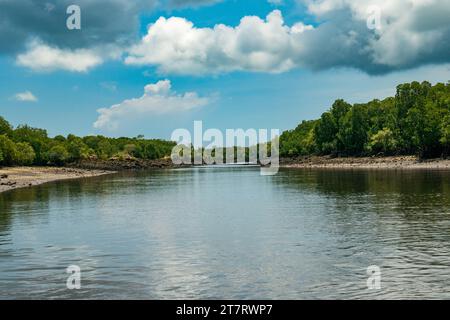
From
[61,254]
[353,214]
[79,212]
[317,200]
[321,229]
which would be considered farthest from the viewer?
[317,200]

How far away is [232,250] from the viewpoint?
103 ft

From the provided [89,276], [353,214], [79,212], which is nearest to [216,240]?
[89,276]

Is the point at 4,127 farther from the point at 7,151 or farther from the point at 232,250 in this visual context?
the point at 232,250

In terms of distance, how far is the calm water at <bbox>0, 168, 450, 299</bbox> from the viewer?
22641mm

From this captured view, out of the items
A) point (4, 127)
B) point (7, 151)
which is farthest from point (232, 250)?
point (4, 127)

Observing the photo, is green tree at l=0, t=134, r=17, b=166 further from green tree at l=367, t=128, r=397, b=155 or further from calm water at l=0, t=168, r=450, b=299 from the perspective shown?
green tree at l=367, t=128, r=397, b=155

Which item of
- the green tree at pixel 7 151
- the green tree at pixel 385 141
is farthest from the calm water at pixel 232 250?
the green tree at pixel 385 141

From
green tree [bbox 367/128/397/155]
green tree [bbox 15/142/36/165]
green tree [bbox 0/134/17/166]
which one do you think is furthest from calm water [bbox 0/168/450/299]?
green tree [bbox 367/128/397/155]

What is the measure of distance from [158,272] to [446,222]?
942 inches

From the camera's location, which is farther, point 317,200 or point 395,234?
point 317,200

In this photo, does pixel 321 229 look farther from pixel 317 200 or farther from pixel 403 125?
pixel 403 125

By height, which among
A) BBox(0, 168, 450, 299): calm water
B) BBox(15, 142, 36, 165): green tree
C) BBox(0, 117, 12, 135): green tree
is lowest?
BBox(0, 168, 450, 299): calm water

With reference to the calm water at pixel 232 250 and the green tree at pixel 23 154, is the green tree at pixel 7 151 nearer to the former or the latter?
the green tree at pixel 23 154

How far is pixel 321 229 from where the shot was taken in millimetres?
38531
